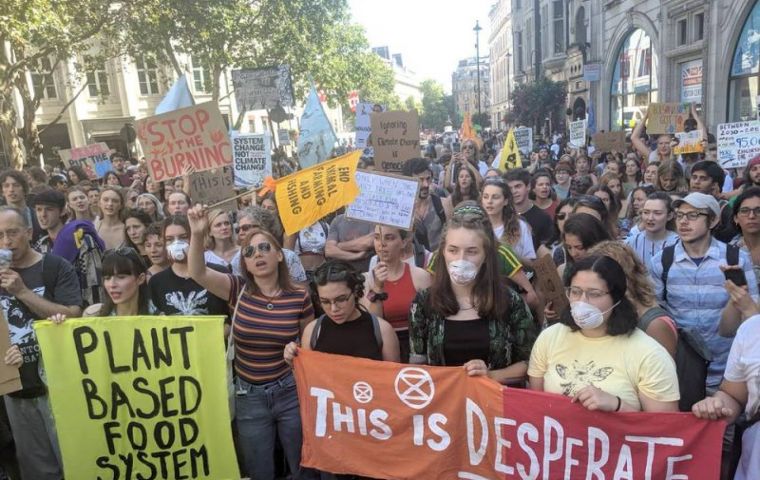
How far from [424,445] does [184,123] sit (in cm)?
357

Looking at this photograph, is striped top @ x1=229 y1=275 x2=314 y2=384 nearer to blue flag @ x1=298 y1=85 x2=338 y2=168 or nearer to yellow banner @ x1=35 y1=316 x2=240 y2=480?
yellow banner @ x1=35 y1=316 x2=240 y2=480

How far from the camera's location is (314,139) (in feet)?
24.5

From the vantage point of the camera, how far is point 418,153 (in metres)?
7.71

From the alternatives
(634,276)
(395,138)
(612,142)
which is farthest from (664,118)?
(634,276)

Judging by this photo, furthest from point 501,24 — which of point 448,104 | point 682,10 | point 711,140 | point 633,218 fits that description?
point 633,218

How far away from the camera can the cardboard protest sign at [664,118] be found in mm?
10227

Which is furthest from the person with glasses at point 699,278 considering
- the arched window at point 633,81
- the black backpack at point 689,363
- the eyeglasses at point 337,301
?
the arched window at point 633,81

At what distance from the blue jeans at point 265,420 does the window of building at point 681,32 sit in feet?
63.6

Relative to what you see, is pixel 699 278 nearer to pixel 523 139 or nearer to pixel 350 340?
pixel 350 340

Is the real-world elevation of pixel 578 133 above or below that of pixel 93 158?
below

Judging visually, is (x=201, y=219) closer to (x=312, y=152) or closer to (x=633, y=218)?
(x=312, y=152)

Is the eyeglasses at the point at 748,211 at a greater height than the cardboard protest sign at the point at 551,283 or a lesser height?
greater

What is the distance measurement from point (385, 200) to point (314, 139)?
3777mm

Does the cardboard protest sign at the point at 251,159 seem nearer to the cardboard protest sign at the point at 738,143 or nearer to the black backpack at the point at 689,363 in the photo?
the black backpack at the point at 689,363
